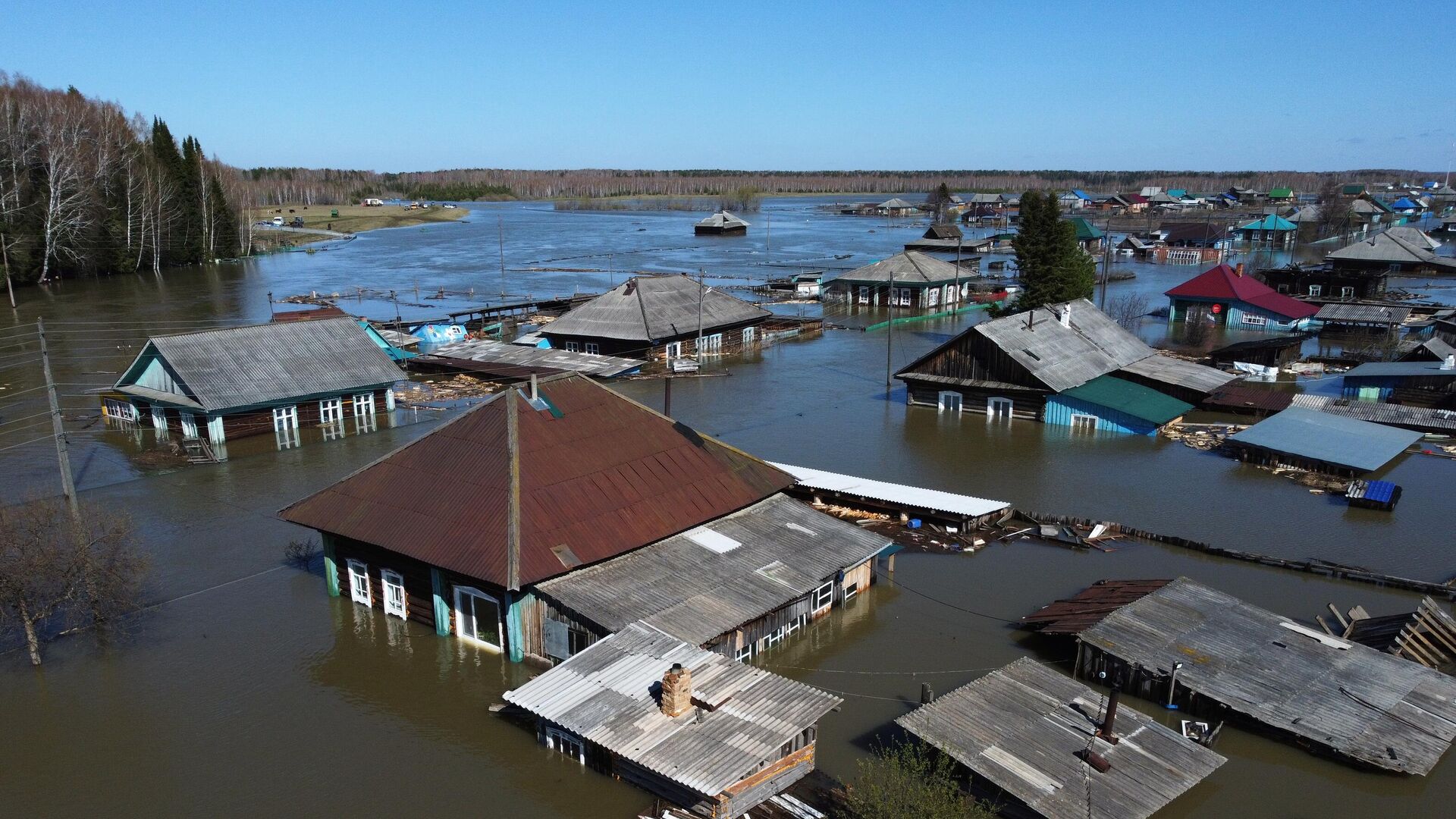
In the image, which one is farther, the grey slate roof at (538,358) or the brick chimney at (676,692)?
the grey slate roof at (538,358)

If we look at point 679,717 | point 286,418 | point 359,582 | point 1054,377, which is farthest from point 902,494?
point 286,418

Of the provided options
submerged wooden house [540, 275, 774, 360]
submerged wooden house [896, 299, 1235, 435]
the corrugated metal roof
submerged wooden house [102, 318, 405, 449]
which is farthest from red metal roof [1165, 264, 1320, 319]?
submerged wooden house [102, 318, 405, 449]

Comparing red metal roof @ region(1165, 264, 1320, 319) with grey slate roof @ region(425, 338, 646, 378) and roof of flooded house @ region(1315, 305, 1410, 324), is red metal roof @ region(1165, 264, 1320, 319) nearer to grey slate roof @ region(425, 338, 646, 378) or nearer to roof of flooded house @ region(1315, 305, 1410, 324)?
roof of flooded house @ region(1315, 305, 1410, 324)

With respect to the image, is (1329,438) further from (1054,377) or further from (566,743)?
(566,743)

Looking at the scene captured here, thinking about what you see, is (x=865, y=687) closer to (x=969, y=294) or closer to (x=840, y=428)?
(x=840, y=428)

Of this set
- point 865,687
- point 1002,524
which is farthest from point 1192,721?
point 1002,524

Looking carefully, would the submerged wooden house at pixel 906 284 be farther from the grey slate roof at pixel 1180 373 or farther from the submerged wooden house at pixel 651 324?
the grey slate roof at pixel 1180 373

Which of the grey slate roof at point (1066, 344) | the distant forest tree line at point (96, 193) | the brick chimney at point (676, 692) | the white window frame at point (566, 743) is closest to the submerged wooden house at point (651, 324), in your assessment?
the grey slate roof at point (1066, 344)
